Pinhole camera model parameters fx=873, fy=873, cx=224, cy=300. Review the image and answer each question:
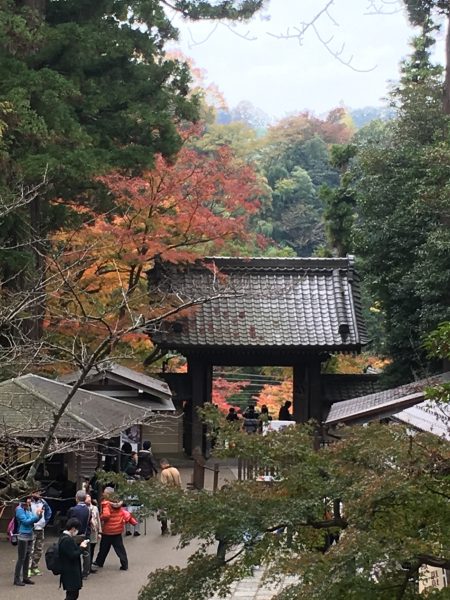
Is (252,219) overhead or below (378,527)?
overhead

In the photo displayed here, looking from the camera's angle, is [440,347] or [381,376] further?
[381,376]

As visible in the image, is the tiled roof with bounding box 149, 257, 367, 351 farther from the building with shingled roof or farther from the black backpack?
the black backpack

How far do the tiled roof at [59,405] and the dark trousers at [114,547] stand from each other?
4.99ft

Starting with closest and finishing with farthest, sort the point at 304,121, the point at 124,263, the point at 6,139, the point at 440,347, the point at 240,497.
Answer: the point at 440,347, the point at 240,497, the point at 6,139, the point at 124,263, the point at 304,121

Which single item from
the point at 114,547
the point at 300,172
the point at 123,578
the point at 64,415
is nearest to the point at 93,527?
the point at 114,547

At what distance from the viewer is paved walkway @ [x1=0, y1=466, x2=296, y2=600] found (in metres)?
11.3

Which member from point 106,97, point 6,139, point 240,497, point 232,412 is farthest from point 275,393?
point 240,497

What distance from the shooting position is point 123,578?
12203mm

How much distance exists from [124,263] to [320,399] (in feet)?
22.5

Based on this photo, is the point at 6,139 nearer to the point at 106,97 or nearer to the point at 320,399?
the point at 106,97

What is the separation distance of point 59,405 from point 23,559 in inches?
108

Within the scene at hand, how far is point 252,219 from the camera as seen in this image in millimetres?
46906

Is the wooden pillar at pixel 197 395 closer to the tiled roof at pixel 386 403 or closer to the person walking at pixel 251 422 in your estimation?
the person walking at pixel 251 422

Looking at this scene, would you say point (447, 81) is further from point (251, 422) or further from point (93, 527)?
point (93, 527)
